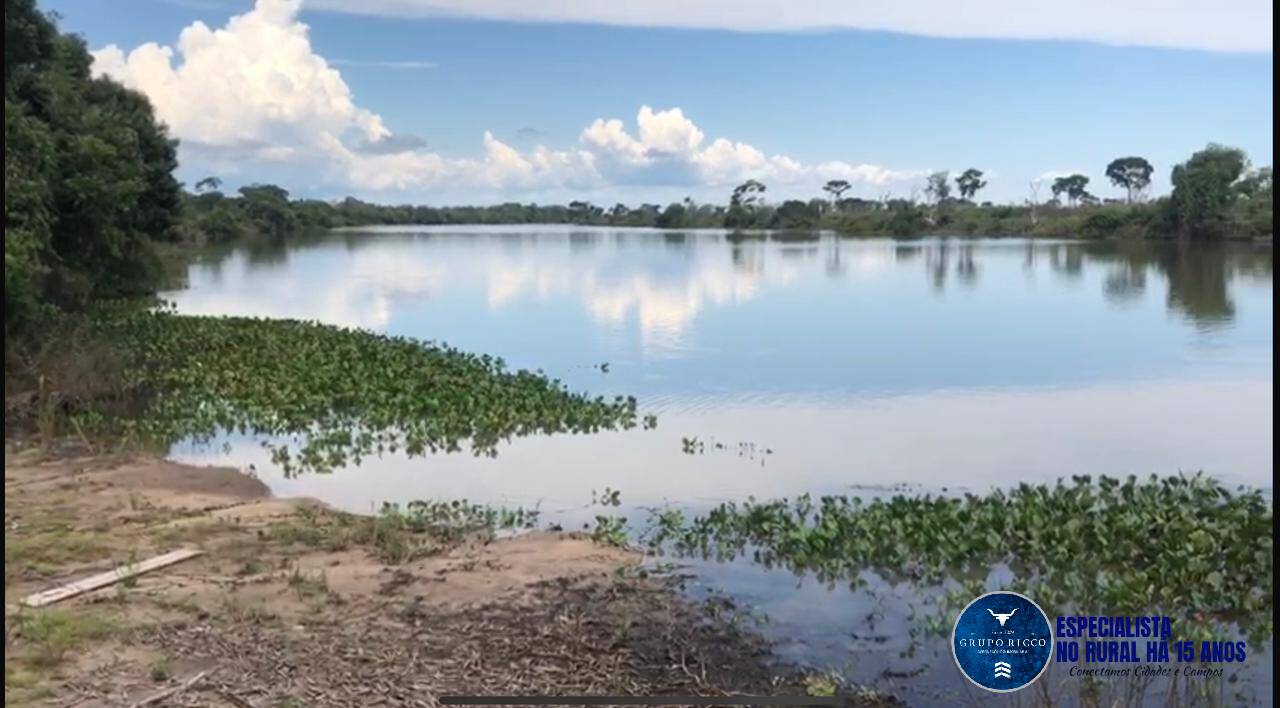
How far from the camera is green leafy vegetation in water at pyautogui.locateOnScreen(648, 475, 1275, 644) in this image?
632 cm

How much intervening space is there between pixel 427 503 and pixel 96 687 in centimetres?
424

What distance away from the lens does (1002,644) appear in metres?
4.88

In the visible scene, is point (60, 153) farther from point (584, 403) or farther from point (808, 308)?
point (808, 308)

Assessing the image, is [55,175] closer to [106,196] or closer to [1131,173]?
[106,196]

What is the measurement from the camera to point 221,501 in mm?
8547

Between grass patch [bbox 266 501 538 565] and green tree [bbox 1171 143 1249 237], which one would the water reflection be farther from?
grass patch [bbox 266 501 538 565]

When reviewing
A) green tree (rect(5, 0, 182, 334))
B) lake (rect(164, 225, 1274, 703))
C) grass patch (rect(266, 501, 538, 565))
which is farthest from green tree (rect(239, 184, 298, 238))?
grass patch (rect(266, 501, 538, 565))

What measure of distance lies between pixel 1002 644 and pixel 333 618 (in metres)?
3.42

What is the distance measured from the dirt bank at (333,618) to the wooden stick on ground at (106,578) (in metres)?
0.08

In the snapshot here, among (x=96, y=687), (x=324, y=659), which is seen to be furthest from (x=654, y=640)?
(x=96, y=687)

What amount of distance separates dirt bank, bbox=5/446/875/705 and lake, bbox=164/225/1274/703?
32.0 inches

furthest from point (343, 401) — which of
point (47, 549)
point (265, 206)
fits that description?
point (265, 206)

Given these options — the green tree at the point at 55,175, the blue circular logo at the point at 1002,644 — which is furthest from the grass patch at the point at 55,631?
the green tree at the point at 55,175

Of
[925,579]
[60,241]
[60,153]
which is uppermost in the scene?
[60,153]
